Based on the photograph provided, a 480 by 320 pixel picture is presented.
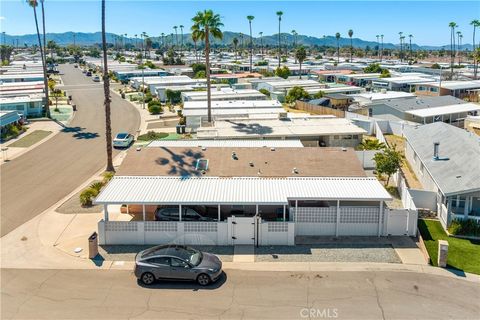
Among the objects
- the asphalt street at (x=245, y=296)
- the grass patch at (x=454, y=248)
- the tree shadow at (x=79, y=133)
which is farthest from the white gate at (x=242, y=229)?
the tree shadow at (x=79, y=133)

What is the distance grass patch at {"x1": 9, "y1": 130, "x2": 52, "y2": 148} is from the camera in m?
45.9

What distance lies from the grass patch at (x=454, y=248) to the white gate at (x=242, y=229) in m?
8.42

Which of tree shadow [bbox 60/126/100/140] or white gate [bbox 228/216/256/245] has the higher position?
tree shadow [bbox 60/126/100/140]

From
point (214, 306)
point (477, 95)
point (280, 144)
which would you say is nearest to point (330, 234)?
point (214, 306)

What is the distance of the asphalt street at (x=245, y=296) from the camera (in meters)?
16.6

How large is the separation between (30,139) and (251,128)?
2471 cm

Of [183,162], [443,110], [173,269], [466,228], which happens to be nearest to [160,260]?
[173,269]

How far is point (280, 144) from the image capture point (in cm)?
3338

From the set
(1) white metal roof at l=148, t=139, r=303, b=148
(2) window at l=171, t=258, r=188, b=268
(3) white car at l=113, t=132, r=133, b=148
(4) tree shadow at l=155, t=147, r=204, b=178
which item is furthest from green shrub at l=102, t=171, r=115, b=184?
(2) window at l=171, t=258, r=188, b=268

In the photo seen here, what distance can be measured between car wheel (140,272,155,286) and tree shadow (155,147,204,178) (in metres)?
8.26

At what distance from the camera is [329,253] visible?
2175cm

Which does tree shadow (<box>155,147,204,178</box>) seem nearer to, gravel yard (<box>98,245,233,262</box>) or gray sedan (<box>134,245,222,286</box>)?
gravel yard (<box>98,245,233,262</box>)

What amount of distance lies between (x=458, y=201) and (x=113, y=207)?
65.4 feet

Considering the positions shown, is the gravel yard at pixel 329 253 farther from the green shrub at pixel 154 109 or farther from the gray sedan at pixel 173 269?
the green shrub at pixel 154 109
